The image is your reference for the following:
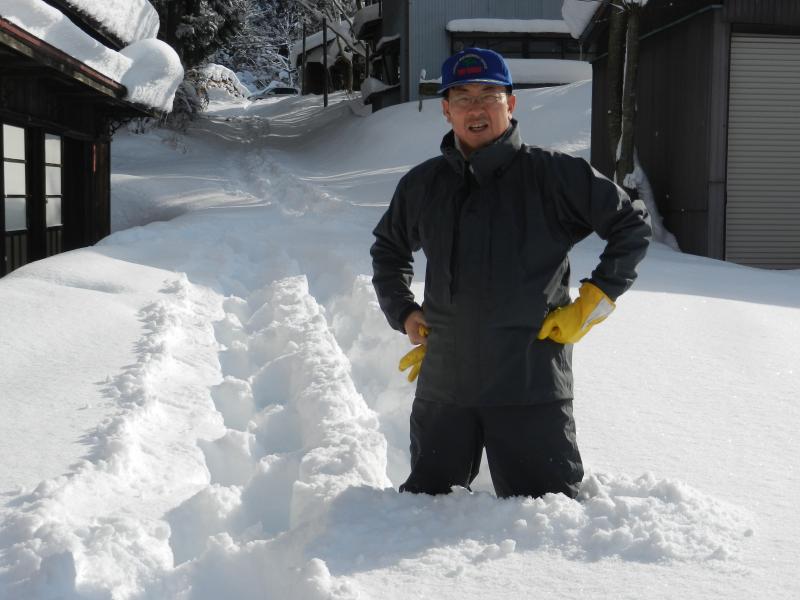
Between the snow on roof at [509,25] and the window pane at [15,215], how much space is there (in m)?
19.7

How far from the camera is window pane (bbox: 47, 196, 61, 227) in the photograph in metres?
11.4

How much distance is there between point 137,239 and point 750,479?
8.52 meters

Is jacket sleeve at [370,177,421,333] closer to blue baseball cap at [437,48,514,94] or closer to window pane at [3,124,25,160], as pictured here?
blue baseball cap at [437,48,514,94]

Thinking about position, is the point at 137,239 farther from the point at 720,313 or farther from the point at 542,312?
the point at 542,312

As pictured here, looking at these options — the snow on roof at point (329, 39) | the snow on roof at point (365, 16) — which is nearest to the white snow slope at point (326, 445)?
the snow on roof at point (365, 16)

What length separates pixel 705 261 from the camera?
10969 millimetres

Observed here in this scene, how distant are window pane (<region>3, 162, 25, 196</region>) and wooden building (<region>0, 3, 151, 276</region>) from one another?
0.01 meters

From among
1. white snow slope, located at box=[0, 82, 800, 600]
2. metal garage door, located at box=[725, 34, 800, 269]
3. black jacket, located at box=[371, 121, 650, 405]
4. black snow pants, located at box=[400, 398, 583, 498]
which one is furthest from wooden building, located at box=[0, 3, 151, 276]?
metal garage door, located at box=[725, 34, 800, 269]

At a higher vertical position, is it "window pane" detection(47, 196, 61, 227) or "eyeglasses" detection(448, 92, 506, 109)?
"eyeglasses" detection(448, 92, 506, 109)

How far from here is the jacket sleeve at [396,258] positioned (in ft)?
10.8

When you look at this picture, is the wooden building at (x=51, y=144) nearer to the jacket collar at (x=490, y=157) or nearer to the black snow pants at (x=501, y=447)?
the jacket collar at (x=490, y=157)

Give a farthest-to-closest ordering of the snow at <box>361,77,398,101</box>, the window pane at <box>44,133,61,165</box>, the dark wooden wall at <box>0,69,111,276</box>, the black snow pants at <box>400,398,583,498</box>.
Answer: the snow at <box>361,77,398,101</box> → the window pane at <box>44,133,61,165</box> → the dark wooden wall at <box>0,69,111,276</box> → the black snow pants at <box>400,398,583,498</box>

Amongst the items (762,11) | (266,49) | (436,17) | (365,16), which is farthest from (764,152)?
(266,49)

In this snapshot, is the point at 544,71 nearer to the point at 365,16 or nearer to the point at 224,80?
the point at 365,16
